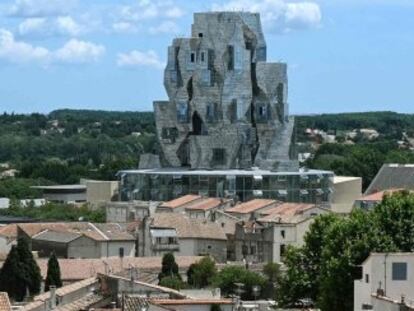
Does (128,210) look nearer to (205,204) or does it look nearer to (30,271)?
(205,204)

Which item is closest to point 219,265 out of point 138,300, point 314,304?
point 314,304

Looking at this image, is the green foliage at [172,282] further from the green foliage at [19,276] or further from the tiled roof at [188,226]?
the tiled roof at [188,226]

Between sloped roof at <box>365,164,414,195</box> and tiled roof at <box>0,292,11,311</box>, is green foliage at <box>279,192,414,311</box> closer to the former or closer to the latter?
tiled roof at <box>0,292,11,311</box>

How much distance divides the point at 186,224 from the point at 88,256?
6.43 meters

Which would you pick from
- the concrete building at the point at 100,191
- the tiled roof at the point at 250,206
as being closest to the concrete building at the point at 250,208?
the tiled roof at the point at 250,206

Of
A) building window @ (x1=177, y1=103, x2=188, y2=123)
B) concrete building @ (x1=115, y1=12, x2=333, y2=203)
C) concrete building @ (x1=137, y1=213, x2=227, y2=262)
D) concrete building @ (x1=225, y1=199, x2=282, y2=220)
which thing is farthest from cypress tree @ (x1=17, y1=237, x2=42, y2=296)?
building window @ (x1=177, y1=103, x2=188, y2=123)

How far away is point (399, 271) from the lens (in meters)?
37.7

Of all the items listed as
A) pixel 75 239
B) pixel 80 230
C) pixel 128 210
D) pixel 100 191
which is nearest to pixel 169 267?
pixel 75 239

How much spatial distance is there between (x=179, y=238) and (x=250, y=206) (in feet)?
35.4

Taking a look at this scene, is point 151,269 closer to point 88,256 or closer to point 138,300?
point 88,256

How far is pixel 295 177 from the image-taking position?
99.8 m

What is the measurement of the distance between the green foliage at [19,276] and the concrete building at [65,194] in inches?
2546

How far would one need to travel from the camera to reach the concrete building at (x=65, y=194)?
432ft

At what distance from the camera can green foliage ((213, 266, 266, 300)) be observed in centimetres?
6395
